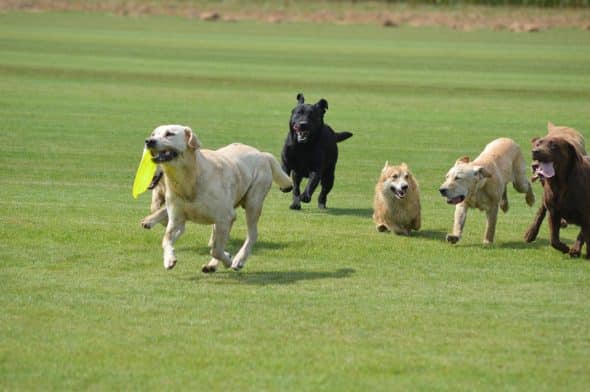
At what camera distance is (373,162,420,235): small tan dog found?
50.5 ft

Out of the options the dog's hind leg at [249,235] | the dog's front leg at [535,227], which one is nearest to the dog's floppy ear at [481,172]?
the dog's front leg at [535,227]

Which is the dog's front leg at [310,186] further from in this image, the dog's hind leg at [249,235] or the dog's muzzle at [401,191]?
the dog's hind leg at [249,235]

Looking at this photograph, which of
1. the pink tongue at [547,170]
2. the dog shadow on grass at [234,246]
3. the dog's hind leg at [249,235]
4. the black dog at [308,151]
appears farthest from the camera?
the black dog at [308,151]

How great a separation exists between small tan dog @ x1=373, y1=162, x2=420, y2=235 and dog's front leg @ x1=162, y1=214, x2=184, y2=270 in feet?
12.0

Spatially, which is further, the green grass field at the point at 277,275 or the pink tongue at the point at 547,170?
the pink tongue at the point at 547,170

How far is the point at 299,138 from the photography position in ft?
60.4

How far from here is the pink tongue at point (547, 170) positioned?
13.5 meters

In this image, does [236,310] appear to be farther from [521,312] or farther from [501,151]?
[501,151]

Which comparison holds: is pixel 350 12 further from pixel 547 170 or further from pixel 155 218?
pixel 155 218

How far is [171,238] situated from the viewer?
40.4 feet

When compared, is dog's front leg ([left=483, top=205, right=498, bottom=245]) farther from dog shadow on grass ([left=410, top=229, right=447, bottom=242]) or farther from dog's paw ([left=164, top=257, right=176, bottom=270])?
dog's paw ([left=164, top=257, right=176, bottom=270])

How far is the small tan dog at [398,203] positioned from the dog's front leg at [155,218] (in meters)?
3.10

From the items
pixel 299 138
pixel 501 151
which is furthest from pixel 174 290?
pixel 299 138

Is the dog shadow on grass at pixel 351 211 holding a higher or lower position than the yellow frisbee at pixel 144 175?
lower
